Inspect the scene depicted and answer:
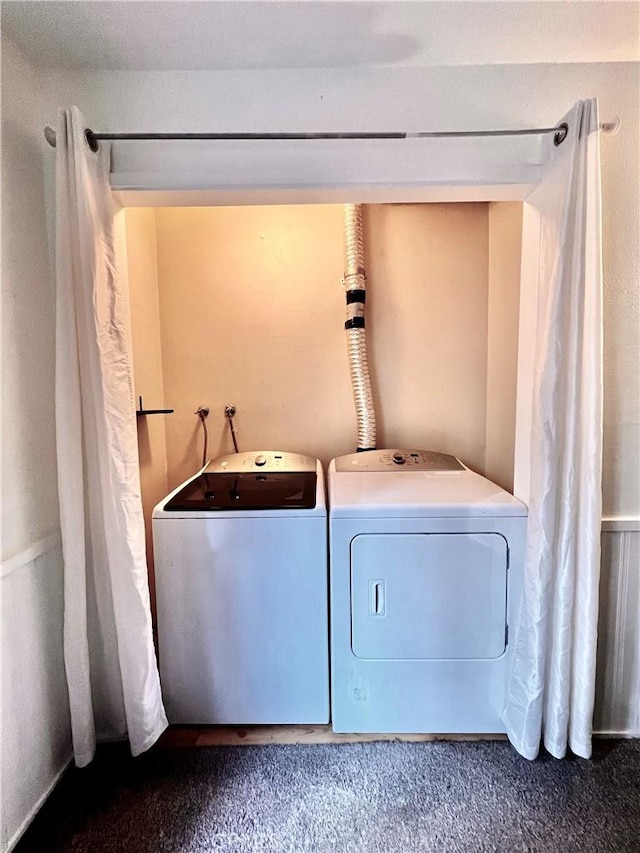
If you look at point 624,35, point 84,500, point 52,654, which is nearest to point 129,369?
point 84,500

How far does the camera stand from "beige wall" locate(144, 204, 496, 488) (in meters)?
2.24

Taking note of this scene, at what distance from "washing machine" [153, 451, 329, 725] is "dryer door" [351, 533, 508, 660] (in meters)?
0.16

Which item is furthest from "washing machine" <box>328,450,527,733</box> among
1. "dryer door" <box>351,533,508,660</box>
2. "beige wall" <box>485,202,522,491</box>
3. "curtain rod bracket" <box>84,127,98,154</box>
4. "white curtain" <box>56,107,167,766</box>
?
"curtain rod bracket" <box>84,127,98,154</box>

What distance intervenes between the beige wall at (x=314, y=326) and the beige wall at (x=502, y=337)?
0.07m

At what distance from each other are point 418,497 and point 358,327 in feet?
3.43

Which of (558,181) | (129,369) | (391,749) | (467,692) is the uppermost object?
(558,181)

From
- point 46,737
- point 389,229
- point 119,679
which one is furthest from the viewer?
point 389,229

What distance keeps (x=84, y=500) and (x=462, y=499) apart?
136 cm

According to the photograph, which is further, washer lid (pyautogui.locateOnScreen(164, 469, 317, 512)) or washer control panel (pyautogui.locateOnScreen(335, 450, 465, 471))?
washer control panel (pyautogui.locateOnScreen(335, 450, 465, 471))

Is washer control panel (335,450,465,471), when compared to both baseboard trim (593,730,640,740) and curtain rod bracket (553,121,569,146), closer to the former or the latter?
baseboard trim (593,730,640,740)

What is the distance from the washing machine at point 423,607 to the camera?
1.46 metres

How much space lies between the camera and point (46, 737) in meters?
1.34

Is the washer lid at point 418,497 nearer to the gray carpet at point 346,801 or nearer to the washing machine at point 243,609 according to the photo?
the washing machine at point 243,609

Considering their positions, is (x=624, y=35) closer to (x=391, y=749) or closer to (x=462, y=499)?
(x=462, y=499)
